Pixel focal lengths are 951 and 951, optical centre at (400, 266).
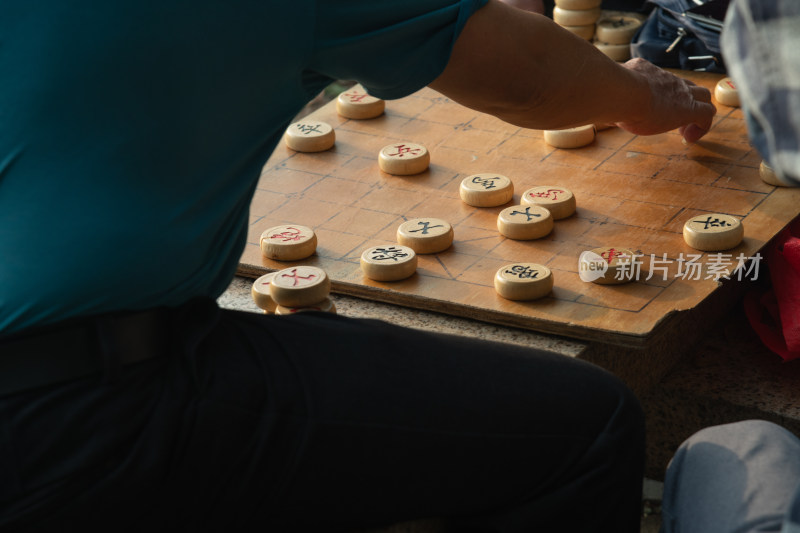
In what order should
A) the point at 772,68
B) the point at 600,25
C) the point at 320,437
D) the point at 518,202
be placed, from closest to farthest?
the point at 772,68, the point at 320,437, the point at 518,202, the point at 600,25

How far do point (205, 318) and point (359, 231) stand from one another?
1.15 meters

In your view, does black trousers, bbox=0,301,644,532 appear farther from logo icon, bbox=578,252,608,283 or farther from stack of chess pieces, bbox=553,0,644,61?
stack of chess pieces, bbox=553,0,644,61

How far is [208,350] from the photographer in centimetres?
134

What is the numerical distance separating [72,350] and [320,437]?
0.35m

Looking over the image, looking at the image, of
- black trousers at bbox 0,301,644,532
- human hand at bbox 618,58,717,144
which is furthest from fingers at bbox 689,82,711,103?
black trousers at bbox 0,301,644,532

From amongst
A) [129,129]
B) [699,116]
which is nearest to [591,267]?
[699,116]

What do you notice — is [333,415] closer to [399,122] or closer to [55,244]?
[55,244]

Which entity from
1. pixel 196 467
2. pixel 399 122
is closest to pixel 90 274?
pixel 196 467

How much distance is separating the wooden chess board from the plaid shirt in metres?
1.12

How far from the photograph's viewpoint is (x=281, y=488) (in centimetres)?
134

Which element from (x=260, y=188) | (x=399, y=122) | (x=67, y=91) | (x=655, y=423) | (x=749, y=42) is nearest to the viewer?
(x=749, y=42)

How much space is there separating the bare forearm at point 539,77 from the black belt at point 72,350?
788 millimetres

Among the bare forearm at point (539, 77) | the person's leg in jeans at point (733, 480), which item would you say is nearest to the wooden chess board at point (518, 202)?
the bare forearm at point (539, 77)
